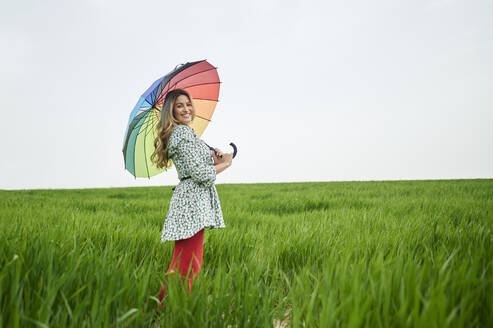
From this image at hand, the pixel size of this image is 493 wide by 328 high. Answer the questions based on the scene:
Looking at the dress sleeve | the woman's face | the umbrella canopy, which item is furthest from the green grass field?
the woman's face

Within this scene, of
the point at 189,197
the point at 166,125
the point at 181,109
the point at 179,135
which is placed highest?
the point at 181,109

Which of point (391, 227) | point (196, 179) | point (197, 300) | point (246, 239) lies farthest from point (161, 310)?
point (391, 227)

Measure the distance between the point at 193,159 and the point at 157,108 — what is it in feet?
3.25

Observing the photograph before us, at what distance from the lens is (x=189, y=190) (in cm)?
227

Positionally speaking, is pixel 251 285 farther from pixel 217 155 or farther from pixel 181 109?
pixel 181 109

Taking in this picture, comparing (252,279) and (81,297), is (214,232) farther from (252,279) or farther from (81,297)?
(81,297)

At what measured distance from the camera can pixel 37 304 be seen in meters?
1.27

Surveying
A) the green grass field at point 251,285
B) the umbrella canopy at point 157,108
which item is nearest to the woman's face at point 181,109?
the umbrella canopy at point 157,108

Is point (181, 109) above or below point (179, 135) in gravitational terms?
above

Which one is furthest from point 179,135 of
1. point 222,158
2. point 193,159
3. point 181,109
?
point 222,158

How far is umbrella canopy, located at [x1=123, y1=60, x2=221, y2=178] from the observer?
283 cm

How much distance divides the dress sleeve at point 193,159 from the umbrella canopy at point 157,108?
0.78 metres

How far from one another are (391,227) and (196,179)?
102 inches

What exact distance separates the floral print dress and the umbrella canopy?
2.38 feet
